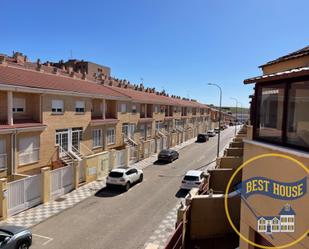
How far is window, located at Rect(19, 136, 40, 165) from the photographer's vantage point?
61.6 feet

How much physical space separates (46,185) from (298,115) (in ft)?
53.1

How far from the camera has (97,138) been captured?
28234mm

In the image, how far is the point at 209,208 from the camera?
1370 centimetres

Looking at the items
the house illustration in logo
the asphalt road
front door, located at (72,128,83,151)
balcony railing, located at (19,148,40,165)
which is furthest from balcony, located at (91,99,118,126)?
the house illustration in logo

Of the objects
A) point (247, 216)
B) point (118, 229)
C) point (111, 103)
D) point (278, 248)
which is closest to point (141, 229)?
point (118, 229)

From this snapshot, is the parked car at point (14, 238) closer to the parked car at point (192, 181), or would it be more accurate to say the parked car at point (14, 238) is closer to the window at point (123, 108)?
the parked car at point (192, 181)

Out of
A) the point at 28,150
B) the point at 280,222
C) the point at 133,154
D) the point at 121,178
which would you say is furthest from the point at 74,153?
the point at 280,222

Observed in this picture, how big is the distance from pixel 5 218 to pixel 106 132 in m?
15.4

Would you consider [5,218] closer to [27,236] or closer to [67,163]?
[27,236]

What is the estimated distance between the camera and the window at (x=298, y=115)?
216 inches

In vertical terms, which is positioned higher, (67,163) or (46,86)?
A: (46,86)

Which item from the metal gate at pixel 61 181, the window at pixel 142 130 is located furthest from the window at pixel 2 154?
the window at pixel 142 130

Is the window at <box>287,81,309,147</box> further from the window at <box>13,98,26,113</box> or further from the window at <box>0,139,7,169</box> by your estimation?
the window at <box>13,98,26,113</box>

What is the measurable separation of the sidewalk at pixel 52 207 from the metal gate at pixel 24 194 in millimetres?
333
